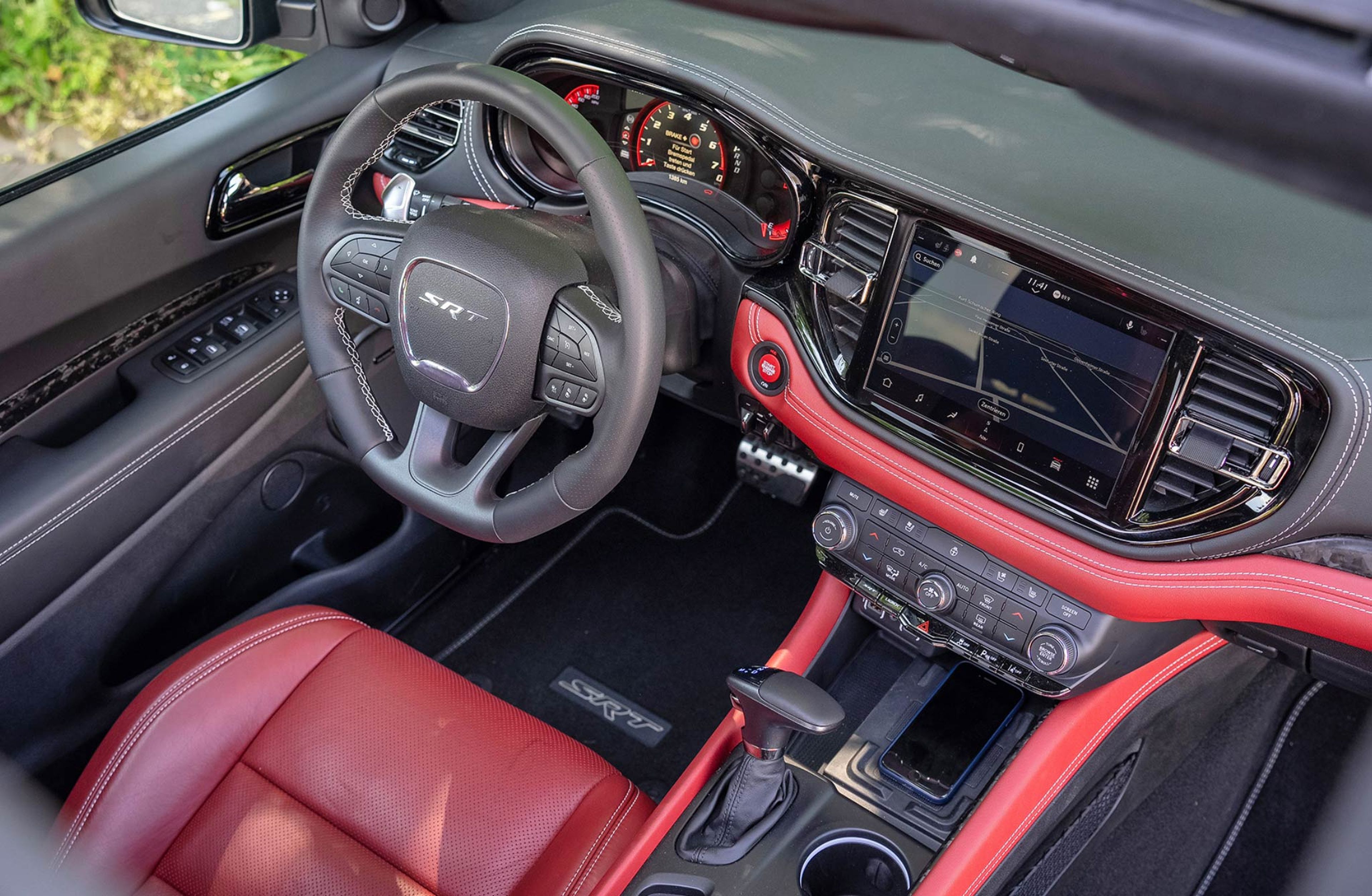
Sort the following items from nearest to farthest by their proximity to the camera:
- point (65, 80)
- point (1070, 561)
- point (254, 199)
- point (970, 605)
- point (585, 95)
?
point (1070, 561) → point (970, 605) → point (585, 95) → point (254, 199) → point (65, 80)

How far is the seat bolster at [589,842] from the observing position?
1.35 m

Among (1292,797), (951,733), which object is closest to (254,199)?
(951,733)

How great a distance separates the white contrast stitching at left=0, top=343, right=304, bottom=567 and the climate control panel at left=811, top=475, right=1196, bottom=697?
3.33ft

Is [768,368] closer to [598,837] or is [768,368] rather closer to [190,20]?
[598,837]

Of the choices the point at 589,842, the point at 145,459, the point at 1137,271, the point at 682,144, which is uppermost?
the point at 1137,271

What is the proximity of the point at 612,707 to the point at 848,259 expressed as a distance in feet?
3.79

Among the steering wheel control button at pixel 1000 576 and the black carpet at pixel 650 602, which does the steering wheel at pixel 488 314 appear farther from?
the black carpet at pixel 650 602

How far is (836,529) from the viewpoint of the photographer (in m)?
1.66

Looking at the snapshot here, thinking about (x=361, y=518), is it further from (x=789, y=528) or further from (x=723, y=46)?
(x=723, y=46)

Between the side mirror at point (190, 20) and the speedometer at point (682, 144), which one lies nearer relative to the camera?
the speedometer at point (682, 144)

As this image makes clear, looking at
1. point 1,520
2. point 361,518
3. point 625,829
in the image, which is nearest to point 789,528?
point 361,518

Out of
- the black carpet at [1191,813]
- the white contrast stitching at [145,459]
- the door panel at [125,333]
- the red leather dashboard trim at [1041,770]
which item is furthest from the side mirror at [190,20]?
the black carpet at [1191,813]

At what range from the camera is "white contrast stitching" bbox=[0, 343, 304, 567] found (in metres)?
1.59

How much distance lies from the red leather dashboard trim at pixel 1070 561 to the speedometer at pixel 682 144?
0.23 m
